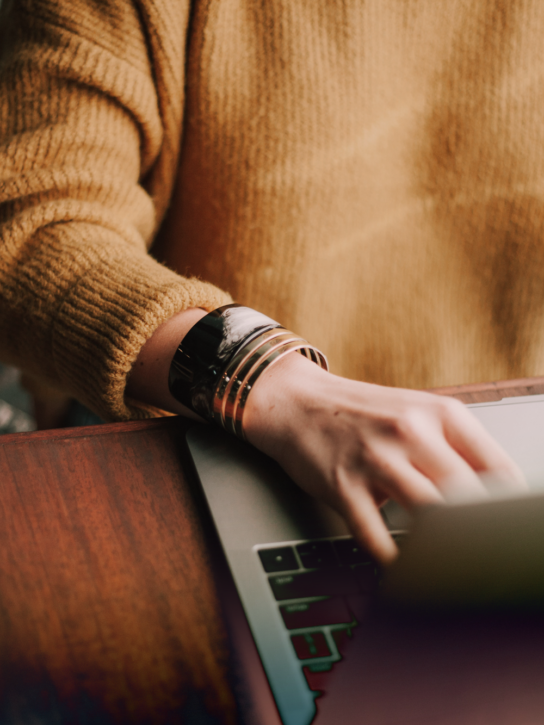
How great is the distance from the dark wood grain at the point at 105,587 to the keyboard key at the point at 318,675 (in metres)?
0.04

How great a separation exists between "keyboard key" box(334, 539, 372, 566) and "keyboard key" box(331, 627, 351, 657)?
4cm

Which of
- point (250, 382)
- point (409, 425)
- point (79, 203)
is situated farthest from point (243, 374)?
point (79, 203)

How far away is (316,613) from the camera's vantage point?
0.86ft

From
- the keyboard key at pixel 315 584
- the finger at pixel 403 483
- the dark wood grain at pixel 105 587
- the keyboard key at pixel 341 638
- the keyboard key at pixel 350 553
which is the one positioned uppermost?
the finger at pixel 403 483

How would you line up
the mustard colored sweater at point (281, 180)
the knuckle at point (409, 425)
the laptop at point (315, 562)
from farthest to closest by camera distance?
1. the mustard colored sweater at point (281, 180)
2. the knuckle at point (409, 425)
3. the laptop at point (315, 562)

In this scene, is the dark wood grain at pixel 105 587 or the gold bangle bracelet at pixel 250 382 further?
A: the gold bangle bracelet at pixel 250 382

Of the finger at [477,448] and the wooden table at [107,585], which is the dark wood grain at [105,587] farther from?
the finger at [477,448]

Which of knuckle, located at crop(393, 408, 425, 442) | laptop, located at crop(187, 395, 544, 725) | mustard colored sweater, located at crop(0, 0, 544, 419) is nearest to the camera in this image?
laptop, located at crop(187, 395, 544, 725)

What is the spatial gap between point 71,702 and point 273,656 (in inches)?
3.6

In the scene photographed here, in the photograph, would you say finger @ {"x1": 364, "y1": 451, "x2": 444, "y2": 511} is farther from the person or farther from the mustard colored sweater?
the mustard colored sweater

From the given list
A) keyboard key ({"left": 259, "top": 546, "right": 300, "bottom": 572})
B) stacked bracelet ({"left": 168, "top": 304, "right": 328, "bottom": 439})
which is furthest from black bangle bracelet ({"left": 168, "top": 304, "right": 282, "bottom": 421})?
keyboard key ({"left": 259, "top": 546, "right": 300, "bottom": 572})

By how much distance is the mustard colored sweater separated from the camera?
1.45 feet

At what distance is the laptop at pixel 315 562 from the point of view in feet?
0.67

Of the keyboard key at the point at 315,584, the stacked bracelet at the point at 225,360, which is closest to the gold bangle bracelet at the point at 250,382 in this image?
the stacked bracelet at the point at 225,360
